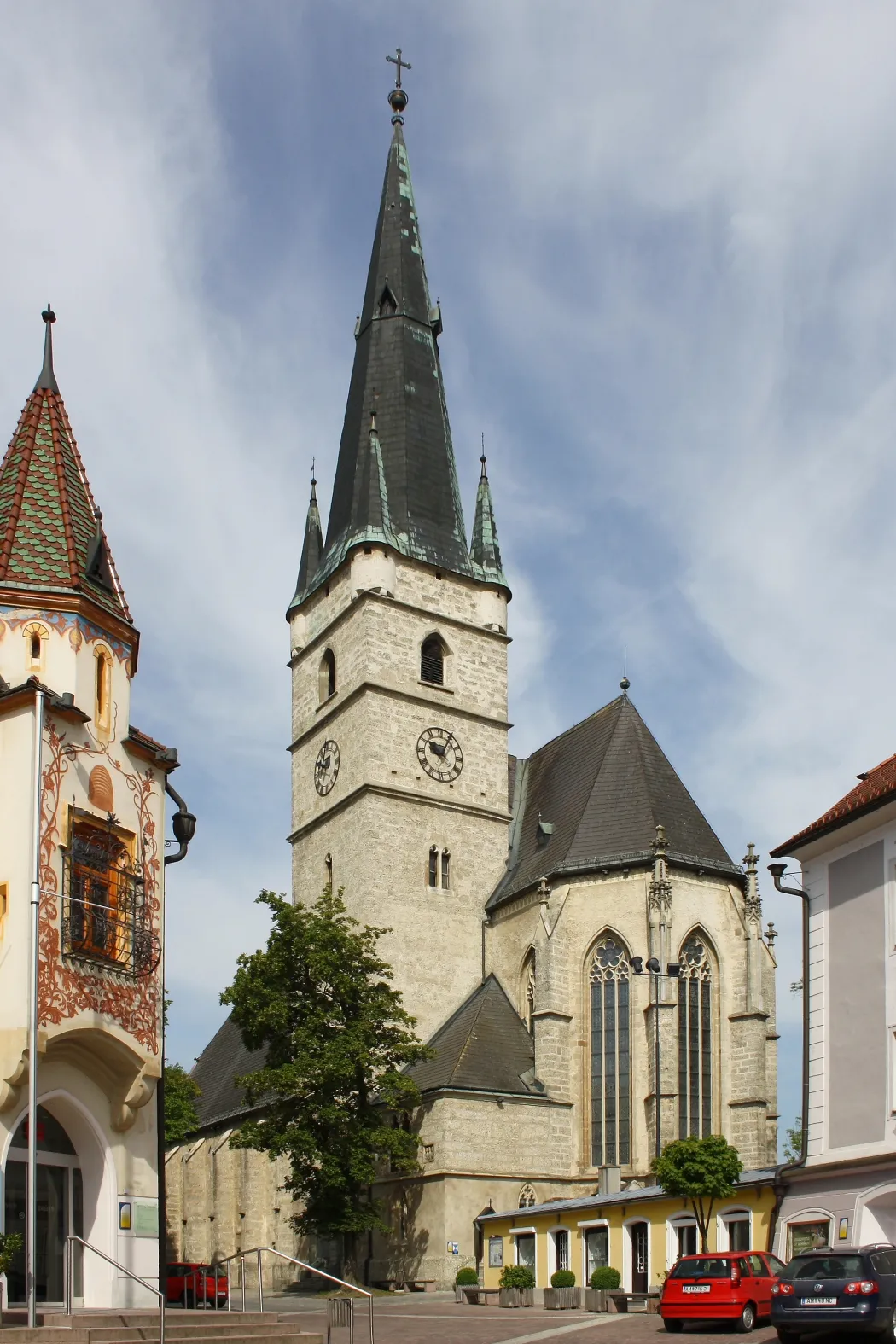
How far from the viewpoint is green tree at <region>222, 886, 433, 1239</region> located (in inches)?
1307

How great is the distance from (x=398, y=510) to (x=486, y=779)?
351 inches

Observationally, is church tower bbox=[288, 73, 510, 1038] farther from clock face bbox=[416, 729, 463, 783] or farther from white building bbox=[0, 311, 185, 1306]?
white building bbox=[0, 311, 185, 1306]

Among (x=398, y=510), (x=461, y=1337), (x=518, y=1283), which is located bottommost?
(x=518, y=1283)

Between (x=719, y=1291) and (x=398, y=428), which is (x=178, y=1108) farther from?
(x=719, y=1291)

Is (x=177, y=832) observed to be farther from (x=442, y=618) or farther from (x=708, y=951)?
(x=442, y=618)

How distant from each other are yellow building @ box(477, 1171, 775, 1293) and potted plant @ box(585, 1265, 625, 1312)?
0.43 m

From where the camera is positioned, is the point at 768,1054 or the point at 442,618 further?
the point at 442,618

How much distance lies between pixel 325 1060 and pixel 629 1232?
26.5 feet

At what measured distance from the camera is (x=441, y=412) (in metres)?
51.7

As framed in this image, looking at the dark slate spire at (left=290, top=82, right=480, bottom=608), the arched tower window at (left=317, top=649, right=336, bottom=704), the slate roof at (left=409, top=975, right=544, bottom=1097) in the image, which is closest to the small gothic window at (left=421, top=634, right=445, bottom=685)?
the dark slate spire at (left=290, top=82, right=480, bottom=608)

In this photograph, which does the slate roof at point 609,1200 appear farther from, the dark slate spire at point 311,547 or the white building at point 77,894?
the dark slate spire at point 311,547

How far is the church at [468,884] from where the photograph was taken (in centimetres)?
3759

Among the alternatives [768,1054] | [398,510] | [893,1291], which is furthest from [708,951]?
[893,1291]

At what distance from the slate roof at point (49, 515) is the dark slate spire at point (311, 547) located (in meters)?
29.7
